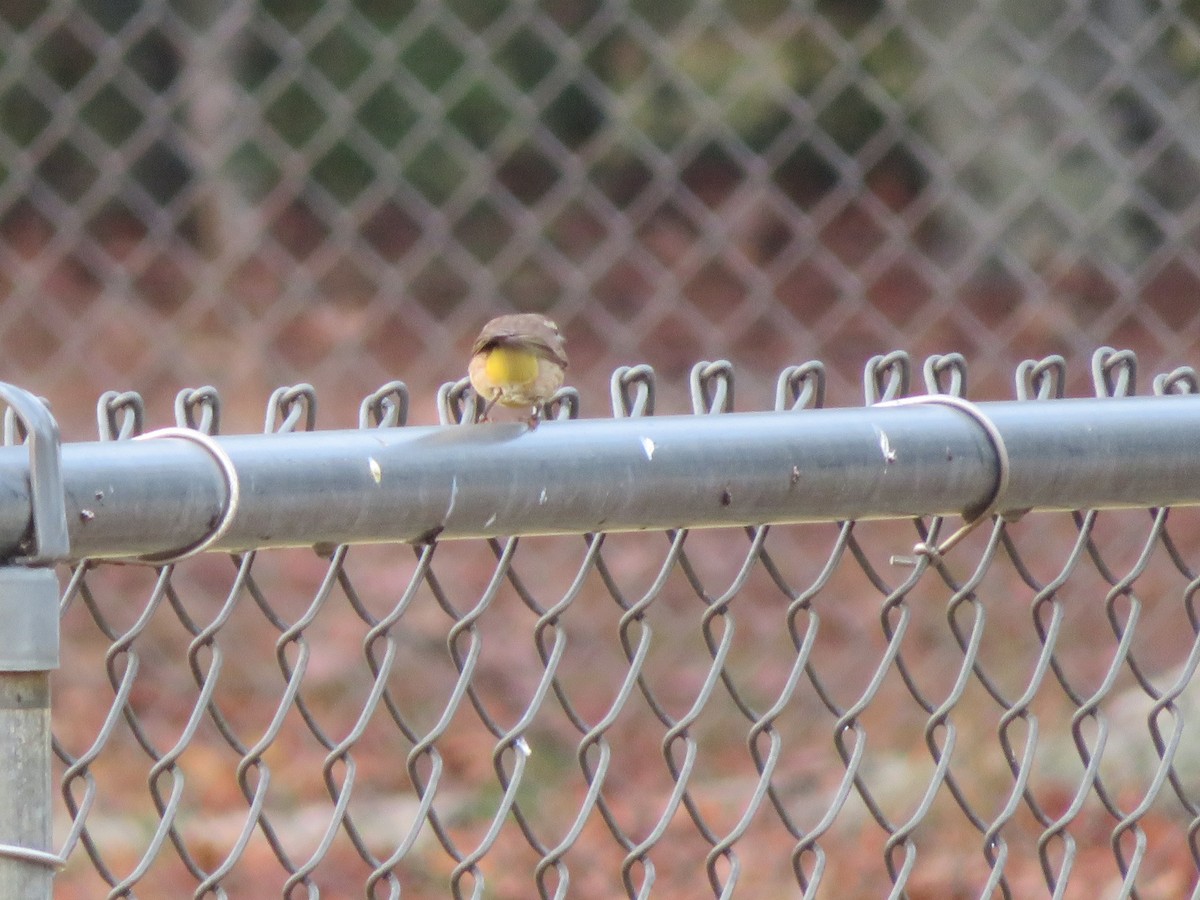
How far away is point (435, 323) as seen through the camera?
6324 millimetres

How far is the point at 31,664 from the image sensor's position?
1.17 meters

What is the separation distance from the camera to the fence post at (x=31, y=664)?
1163 mm

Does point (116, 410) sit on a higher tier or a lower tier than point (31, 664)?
higher

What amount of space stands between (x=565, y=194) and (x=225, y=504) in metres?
3.85

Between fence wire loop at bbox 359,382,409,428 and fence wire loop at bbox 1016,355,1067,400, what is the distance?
1.76 feet

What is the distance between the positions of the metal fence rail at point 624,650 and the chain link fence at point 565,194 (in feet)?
2.32

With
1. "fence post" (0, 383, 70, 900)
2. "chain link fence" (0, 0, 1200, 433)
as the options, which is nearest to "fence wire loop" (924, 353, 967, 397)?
"fence post" (0, 383, 70, 900)

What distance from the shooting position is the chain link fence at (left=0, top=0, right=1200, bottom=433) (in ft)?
17.3

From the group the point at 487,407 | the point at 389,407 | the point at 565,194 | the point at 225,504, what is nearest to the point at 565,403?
the point at 487,407

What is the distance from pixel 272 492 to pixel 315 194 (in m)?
4.94

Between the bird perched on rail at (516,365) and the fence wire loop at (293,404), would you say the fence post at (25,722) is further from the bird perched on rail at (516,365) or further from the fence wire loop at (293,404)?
the bird perched on rail at (516,365)

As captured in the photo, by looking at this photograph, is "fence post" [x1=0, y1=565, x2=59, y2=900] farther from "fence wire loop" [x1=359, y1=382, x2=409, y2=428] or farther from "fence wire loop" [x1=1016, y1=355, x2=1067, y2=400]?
"fence wire loop" [x1=1016, y1=355, x2=1067, y2=400]

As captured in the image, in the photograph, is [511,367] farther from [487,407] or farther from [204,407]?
[204,407]

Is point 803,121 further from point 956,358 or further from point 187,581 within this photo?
point 187,581
